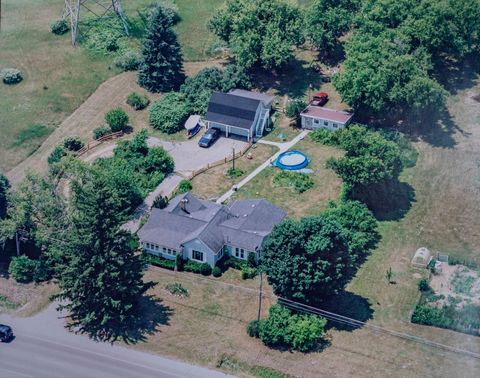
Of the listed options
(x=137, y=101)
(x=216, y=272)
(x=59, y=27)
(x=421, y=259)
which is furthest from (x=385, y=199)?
(x=59, y=27)

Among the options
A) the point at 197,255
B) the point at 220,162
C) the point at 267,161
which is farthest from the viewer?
the point at 267,161

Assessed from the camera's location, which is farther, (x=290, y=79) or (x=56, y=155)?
(x=290, y=79)

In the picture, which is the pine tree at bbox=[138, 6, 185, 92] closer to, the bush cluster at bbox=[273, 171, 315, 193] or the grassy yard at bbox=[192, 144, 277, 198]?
the grassy yard at bbox=[192, 144, 277, 198]

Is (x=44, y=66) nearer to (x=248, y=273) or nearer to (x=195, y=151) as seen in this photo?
(x=195, y=151)

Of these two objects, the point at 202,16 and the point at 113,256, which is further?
the point at 202,16

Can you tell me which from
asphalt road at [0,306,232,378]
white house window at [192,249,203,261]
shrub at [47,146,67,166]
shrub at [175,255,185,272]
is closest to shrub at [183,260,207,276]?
shrub at [175,255,185,272]

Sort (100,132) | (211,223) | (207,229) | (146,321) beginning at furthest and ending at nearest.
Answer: (100,132) → (211,223) → (207,229) → (146,321)

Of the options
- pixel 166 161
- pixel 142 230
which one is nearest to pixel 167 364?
pixel 142 230

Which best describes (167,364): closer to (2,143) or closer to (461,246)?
(461,246)
